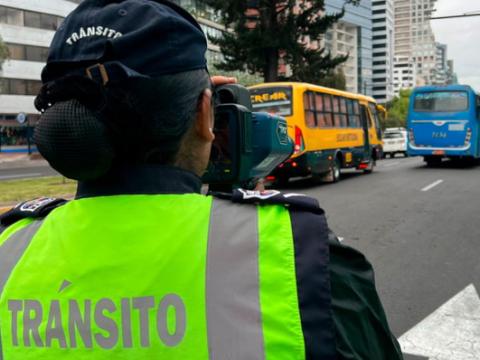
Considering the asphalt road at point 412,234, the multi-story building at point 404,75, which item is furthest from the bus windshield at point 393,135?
the multi-story building at point 404,75

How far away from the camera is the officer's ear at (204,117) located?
1.22 metres

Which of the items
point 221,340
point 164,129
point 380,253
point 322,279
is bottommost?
point 380,253

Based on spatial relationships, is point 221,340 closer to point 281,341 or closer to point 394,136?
point 281,341

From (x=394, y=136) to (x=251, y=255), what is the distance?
31323 mm

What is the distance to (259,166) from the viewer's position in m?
1.85

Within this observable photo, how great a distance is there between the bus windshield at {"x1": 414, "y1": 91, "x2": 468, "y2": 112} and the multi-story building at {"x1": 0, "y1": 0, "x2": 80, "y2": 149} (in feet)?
98.1

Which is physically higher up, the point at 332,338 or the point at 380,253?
the point at 332,338

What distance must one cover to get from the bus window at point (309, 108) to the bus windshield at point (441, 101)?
7534mm

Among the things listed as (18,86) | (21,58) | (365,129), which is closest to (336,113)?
(365,129)

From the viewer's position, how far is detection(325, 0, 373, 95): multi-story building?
11112 centimetres

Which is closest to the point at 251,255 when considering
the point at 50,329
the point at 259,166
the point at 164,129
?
the point at 164,129

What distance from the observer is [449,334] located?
3.75 m

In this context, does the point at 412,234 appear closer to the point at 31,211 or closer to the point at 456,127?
the point at 31,211

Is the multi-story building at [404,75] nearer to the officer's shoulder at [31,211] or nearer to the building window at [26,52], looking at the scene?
the building window at [26,52]
